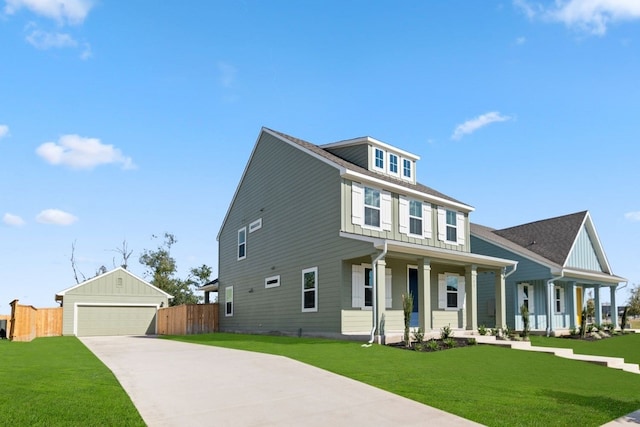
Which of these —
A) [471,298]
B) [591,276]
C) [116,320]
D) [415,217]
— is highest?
[415,217]

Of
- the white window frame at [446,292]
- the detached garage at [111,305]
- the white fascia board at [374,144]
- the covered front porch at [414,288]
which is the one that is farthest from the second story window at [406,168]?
the detached garage at [111,305]

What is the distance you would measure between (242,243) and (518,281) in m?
13.6

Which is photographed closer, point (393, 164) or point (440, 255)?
point (440, 255)

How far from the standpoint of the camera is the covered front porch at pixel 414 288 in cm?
1678

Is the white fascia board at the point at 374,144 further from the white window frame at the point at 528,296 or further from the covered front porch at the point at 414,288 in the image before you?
the white window frame at the point at 528,296

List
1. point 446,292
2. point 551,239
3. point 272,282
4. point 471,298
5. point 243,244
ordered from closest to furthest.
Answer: point 471,298, point 446,292, point 272,282, point 243,244, point 551,239

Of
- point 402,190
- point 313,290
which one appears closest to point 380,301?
point 313,290

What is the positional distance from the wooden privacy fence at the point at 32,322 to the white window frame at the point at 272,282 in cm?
1083

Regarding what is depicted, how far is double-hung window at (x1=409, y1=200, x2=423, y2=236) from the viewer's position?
21672 mm

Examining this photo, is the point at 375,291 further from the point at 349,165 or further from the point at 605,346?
the point at 605,346

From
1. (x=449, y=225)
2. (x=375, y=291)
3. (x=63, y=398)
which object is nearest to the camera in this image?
(x=63, y=398)

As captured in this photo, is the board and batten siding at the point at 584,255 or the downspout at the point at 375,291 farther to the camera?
the board and batten siding at the point at 584,255

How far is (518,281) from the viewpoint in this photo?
86.1 ft

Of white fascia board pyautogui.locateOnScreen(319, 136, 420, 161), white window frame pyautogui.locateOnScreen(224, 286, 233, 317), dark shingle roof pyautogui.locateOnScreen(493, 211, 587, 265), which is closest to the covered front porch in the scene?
white fascia board pyautogui.locateOnScreen(319, 136, 420, 161)
